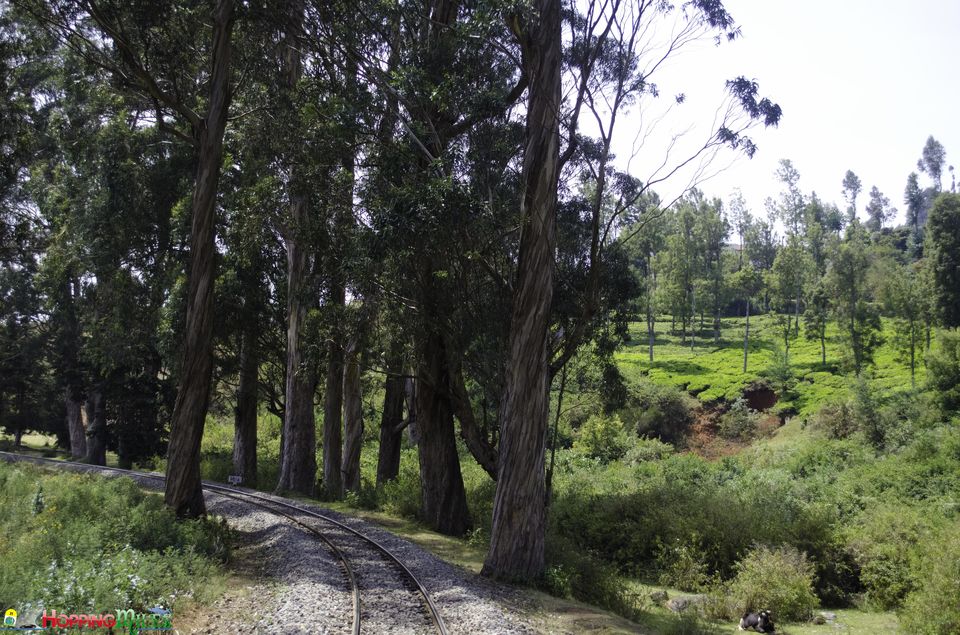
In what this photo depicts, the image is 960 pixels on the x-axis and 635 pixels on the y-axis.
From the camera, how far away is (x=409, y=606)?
966 cm

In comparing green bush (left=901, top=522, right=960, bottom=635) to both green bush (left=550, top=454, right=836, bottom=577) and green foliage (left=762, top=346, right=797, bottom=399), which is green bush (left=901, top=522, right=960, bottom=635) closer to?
green bush (left=550, top=454, right=836, bottom=577)

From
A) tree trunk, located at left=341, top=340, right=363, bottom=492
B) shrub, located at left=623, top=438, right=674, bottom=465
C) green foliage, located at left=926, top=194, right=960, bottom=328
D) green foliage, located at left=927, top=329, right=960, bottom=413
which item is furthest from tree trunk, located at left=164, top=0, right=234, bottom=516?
green foliage, located at left=926, top=194, right=960, bottom=328

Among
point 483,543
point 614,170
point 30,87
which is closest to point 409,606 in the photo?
point 483,543

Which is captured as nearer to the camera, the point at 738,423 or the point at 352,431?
the point at 352,431

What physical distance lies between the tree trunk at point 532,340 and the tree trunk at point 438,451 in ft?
15.8

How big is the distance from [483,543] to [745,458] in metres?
24.7

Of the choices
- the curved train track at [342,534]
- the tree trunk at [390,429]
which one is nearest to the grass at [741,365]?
the tree trunk at [390,429]

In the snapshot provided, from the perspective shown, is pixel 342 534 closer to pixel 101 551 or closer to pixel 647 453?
pixel 101 551

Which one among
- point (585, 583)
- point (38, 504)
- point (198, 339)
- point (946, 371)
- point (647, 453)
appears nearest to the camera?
point (585, 583)

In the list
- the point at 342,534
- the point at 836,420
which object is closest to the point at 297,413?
the point at 342,534

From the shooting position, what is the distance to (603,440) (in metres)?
39.0

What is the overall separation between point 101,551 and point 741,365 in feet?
189

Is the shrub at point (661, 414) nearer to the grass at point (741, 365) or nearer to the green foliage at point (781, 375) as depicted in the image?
the grass at point (741, 365)

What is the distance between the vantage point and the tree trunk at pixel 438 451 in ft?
59.2
